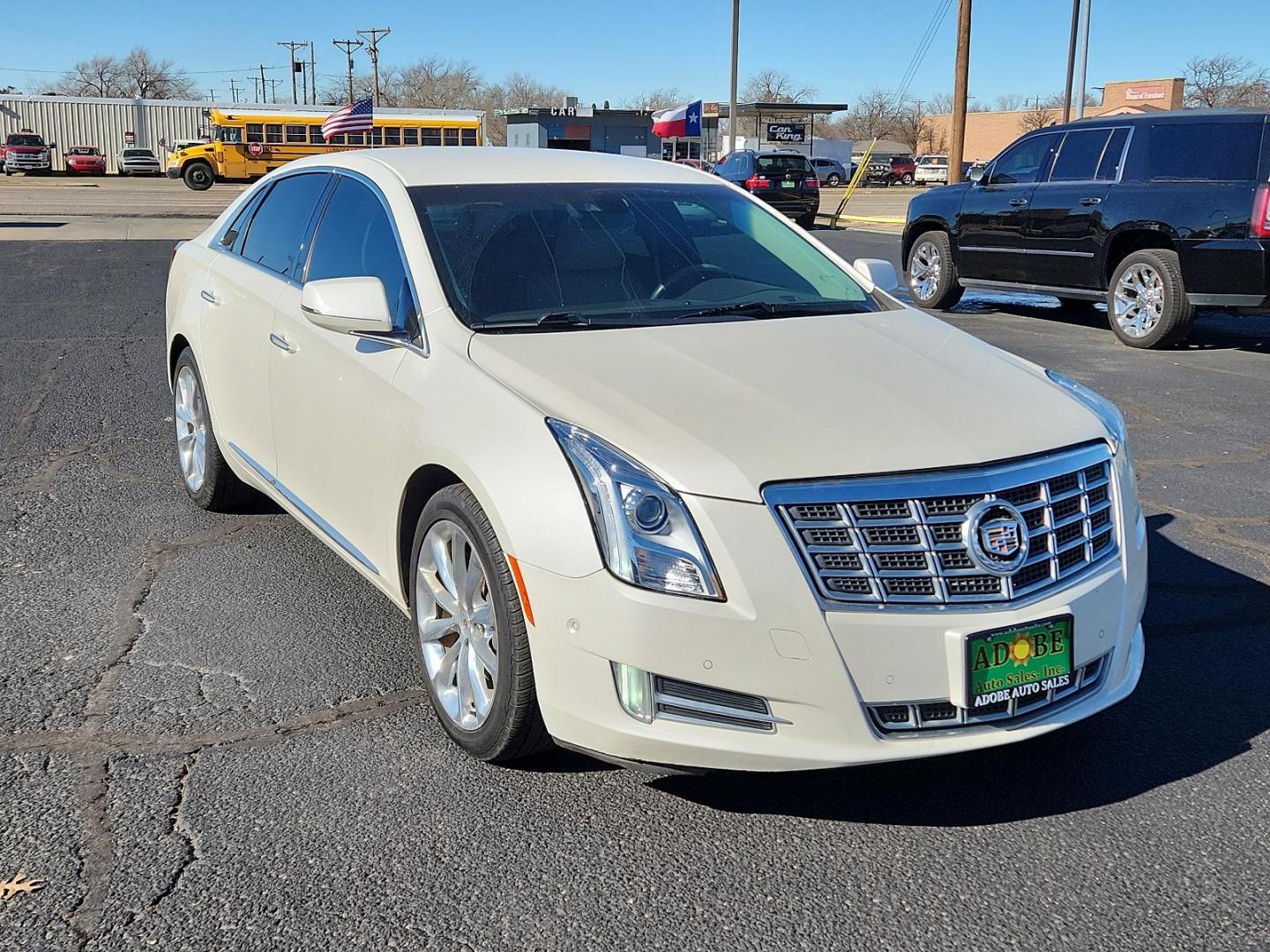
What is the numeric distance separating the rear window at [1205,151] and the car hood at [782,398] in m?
7.25

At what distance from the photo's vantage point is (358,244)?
4.33 meters

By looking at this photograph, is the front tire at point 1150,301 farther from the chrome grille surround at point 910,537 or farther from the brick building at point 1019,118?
the brick building at point 1019,118

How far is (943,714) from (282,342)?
8.98ft

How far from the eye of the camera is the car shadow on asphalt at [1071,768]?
3.21 metres

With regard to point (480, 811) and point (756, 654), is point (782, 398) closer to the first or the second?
point (756, 654)

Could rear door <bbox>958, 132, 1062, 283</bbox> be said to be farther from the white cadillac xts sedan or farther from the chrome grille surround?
the chrome grille surround

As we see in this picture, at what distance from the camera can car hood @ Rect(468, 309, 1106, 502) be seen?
2936 mm

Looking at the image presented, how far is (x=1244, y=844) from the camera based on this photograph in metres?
3.04

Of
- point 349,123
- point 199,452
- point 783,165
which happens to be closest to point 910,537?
point 199,452

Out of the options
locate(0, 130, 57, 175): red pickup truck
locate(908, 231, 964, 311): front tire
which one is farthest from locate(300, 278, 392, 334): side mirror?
locate(0, 130, 57, 175): red pickup truck

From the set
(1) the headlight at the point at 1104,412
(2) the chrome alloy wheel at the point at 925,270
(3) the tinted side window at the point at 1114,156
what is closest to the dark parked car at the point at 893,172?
(2) the chrome alloy wheel at the point at 925,270

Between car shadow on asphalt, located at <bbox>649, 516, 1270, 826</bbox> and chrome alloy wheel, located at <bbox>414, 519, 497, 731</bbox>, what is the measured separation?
21.4 inches

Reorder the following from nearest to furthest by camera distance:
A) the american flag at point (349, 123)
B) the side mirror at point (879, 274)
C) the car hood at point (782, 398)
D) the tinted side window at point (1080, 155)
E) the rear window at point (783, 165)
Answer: the car hood at point (782, 398), the side mirror at point (879, 274), the tinted side window at point (1080, 155), the rear window at point (783, 165), the american flag at point (349, 123)

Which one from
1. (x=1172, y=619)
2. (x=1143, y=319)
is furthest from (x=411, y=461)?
(x=1143, y=319)
